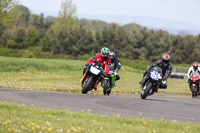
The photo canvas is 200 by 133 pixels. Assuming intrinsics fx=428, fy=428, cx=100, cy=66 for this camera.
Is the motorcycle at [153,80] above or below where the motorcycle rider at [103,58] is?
below

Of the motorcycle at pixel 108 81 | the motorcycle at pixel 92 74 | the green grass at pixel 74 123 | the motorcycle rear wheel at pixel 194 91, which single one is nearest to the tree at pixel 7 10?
the motorcycle rear wheel at pixel 194 91

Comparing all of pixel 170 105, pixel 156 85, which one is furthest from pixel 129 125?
pixel 156 85

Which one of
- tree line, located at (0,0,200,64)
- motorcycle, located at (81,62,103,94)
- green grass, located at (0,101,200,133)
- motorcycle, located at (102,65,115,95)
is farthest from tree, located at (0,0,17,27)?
green grass, located at (0,101,200,133)

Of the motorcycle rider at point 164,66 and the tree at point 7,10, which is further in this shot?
the tree at point 7,10

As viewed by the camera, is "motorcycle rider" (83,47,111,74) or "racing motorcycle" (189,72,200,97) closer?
"motorcycle rider" (83,47,111,74)

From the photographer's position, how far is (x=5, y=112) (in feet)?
35.8

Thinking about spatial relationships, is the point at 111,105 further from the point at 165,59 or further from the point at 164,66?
the point at 164,66

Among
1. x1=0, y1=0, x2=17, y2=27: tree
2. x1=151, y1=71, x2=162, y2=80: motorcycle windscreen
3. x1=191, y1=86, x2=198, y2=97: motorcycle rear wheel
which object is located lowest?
x1=191, y1=86, x2=198, y2=97: motorcycle rear wheel

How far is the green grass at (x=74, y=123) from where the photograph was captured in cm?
895

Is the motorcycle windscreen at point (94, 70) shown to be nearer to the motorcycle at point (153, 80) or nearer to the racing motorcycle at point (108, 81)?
the racing motorcycle at point (108, 81)

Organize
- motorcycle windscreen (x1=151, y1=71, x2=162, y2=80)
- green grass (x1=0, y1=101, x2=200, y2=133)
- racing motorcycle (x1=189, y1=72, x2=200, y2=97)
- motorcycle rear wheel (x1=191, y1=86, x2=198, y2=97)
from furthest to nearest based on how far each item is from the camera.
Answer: motorcycle rear wheel (x1=191, y1=86, x2=198, y2=97) → racing motorcycle (x1=189, y1=72, x2=200, y2=97) → motorcycle windscreen (x1=151, y1=71, x2=162, y2=80) → green grass (x1=0, y1=101, x2=200, y2=133)

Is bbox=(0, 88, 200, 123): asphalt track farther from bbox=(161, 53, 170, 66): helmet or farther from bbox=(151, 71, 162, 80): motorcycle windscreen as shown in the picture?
bbox=(161, 53, 170, 66): helmet

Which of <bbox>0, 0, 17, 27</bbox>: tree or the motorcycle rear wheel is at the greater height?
<bbox>0, 0, 17, 27</bbox>: tree

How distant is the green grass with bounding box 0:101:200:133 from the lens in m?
8.95
